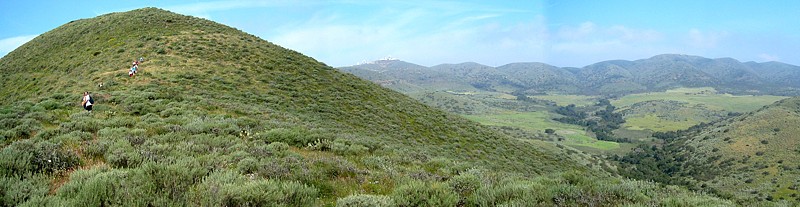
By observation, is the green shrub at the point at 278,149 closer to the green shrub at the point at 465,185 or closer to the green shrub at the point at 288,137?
the green shrub at the point at 288,137

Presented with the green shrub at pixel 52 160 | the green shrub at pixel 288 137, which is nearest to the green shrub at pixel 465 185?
the green shrub at pixel 288 137

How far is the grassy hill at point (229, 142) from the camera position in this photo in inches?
220

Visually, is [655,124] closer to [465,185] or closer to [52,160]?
[465,185]

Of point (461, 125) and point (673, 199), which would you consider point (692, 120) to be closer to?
point (461, 125)

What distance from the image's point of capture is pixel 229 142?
10.3 m

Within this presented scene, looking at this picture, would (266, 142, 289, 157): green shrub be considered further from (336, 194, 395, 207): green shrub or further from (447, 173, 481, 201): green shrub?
(447, 173, 481, 201): green shrub

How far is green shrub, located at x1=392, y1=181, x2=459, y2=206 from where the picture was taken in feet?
19.6

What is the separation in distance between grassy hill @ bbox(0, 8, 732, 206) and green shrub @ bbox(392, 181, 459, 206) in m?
0.02

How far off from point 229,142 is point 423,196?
6314 mm

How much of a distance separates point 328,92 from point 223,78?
335 inches

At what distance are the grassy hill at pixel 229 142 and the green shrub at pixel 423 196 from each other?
0.07 feet

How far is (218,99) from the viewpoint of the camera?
22656 mm

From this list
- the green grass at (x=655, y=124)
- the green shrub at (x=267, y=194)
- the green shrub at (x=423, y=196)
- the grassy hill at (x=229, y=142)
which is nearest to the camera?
the green shrub at (x=267, y=194)

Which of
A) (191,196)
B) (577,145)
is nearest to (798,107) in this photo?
(577,145)
